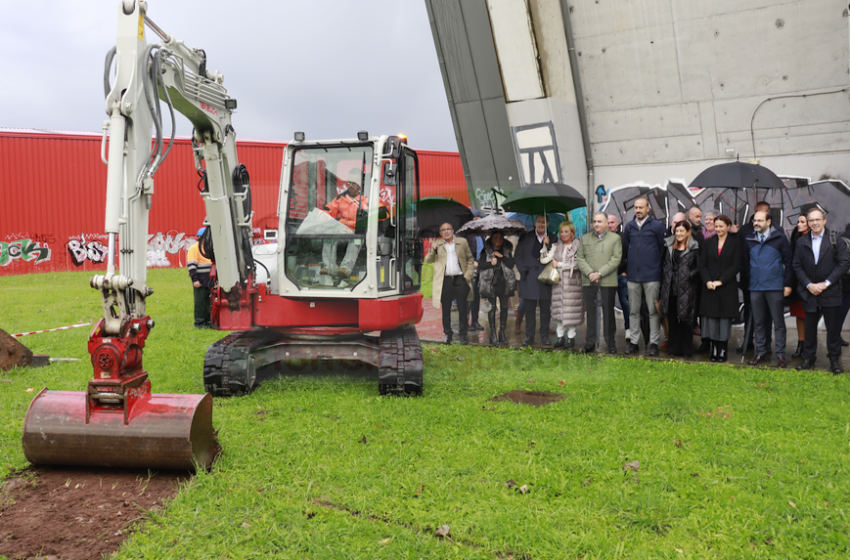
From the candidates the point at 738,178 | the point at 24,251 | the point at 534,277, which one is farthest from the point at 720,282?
the point at 24,251

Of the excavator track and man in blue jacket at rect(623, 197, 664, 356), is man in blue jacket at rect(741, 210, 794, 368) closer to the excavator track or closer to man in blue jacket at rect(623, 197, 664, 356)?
man in blue jacket at rect(623, 197, 664, 356)

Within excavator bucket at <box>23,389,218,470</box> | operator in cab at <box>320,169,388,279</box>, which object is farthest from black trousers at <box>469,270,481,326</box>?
excavator bucket at <box>23,389,218,470</box>

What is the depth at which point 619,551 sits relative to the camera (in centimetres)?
345

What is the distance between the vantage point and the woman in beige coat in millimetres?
9250

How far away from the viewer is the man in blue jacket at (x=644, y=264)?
8.65m

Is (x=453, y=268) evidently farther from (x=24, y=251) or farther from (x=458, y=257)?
(x=24, y=251)

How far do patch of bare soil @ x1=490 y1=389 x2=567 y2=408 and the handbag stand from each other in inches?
107

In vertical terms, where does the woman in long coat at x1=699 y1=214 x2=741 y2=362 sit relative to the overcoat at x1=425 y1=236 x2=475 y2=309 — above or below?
below

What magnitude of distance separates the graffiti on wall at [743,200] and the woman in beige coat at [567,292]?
3.47 meters

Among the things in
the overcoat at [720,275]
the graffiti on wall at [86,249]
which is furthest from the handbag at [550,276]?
the graffiti on wall at [86,249]

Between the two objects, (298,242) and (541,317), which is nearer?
(298,242)

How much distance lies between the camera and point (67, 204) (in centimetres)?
2175

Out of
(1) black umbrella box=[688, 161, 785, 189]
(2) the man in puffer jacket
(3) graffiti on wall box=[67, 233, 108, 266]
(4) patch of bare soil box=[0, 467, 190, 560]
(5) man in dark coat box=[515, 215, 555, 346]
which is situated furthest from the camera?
(3) graffiti on wall box=[67, 233, 108, 266]

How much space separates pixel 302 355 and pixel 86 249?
18.5 m
